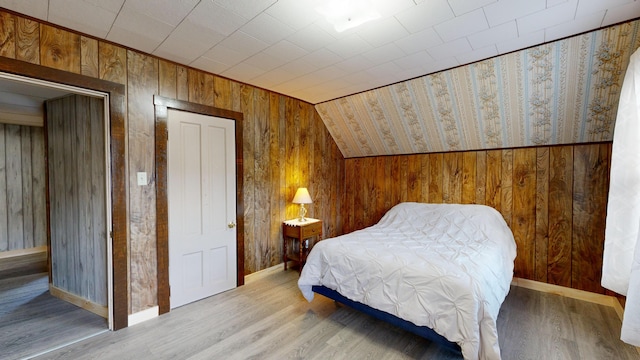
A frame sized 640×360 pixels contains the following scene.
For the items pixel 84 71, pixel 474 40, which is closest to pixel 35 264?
pixel 84 71

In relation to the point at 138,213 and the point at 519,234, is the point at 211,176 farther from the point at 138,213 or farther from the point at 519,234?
the point at 519,234

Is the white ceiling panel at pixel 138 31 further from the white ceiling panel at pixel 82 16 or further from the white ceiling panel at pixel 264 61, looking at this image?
the white ceiling panel at pixel 264 61

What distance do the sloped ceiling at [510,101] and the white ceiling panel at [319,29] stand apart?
0.61 ft

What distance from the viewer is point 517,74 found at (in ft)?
8.39

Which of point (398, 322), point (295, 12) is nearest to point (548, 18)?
point (295, 12)

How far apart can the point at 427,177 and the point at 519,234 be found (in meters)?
1.29

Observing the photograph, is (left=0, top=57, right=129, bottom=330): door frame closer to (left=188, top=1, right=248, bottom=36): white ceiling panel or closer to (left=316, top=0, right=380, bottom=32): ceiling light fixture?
(left=188, top=1, right=248, bottom=36): white ceiling panel

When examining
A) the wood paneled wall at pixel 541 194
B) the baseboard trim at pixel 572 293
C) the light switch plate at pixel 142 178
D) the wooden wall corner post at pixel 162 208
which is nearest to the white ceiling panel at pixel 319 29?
the wooden wall corner post at pixel 162 208

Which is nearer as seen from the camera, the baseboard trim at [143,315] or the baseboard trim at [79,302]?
the baseboard trim at [143,315]

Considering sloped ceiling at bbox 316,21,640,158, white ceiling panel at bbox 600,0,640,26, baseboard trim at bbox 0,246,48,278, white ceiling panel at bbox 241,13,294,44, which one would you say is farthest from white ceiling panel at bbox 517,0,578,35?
baseboard trim at bbox 0,246,48,278

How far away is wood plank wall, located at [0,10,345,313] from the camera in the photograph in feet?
6.82

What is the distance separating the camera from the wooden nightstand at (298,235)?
3.64 metres

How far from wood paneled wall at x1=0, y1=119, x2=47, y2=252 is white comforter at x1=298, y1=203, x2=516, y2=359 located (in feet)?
17.1

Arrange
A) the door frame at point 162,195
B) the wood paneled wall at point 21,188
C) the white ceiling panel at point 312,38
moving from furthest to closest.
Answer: the wood paneled wall at point 21,188
the door frame at point 162,195
the white ceiling panel at point 312,38
